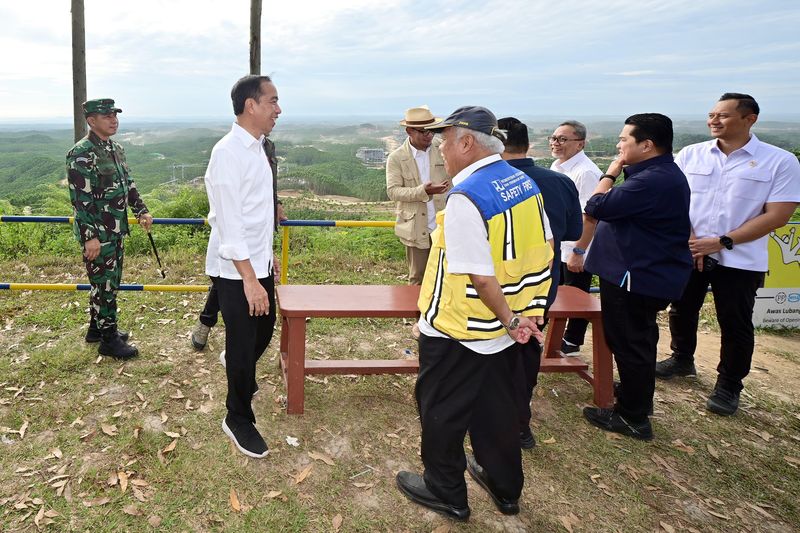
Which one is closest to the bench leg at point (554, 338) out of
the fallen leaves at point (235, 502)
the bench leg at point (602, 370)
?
the bench leg at point (602, 370)

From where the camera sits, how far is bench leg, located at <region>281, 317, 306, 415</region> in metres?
3.85

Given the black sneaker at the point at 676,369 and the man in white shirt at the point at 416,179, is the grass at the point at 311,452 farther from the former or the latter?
the man in white shirt at the point at 416,179

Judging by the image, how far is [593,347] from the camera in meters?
4.29

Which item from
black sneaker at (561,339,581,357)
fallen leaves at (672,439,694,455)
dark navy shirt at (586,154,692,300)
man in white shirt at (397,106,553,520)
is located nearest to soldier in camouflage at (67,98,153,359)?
man in white shirt at (397,106,553,520)

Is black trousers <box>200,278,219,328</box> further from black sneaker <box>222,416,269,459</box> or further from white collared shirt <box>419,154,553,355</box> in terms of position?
white collared shirt <box>419,154,553,355</box>

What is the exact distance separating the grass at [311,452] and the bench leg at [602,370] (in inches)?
7.1

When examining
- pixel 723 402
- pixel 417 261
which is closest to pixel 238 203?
pixel 417 261

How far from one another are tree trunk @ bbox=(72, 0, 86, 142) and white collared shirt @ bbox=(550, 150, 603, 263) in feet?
21.3

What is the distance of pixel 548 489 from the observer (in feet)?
10.9

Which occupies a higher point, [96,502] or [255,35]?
[255,35]

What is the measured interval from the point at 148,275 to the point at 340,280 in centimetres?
262

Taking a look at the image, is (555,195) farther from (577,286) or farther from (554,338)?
(577,286)

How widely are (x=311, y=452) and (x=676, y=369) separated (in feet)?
11.6

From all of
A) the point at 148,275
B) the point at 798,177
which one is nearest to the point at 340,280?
the point at 148,275
